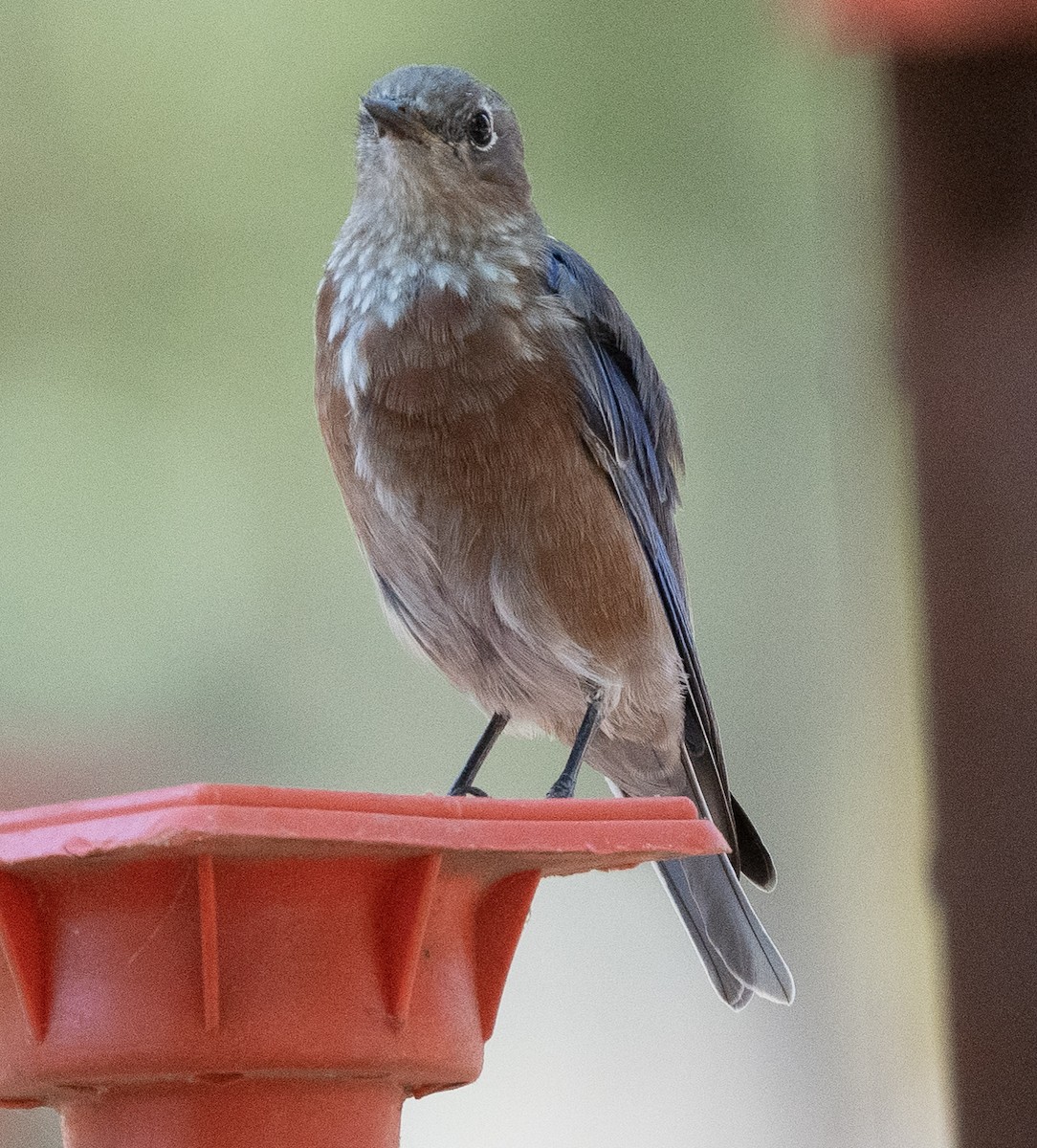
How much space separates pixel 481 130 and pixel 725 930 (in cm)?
134

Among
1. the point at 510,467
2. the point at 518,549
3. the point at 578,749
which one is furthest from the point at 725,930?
the point at 510,467

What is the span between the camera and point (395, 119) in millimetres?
2492

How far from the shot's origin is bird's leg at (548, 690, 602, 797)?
2463 mm

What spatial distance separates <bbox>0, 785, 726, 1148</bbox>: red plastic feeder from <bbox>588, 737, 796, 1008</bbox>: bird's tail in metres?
1.08

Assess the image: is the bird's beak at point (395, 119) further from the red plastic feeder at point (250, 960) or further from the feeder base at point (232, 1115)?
the feeder base at point (232, 1115)

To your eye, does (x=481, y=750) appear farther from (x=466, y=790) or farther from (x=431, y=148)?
(x=431, y=148)

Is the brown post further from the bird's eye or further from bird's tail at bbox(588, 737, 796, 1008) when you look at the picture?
the bird's eye

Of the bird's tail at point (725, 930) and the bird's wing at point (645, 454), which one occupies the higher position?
the bird's wing at point (645, 454)

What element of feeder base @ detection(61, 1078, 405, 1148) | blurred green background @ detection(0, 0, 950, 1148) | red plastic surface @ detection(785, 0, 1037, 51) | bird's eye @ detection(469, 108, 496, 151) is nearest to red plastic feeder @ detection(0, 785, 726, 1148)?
feeder base @ detection(61, 1078, 405, 1148)

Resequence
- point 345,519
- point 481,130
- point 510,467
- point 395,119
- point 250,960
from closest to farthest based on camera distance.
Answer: point 250,960, point 510,467, point 395,119, point 481,130, point 345,519

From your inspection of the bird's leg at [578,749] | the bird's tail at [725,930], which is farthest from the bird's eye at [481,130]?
the bird's tail at [725,930]

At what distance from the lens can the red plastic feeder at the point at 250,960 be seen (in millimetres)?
1471

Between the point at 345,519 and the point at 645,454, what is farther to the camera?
the point at 345,519

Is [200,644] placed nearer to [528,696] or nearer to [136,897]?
[528,696]
